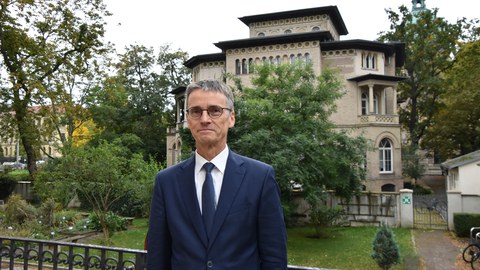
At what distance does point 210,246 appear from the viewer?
8.05 ft

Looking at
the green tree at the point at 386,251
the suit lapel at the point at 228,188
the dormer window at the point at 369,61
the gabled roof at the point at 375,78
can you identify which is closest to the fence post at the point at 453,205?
the green tree at the point at 386,251

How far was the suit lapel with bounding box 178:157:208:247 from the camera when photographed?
8.20 ft

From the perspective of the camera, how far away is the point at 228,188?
253 cm

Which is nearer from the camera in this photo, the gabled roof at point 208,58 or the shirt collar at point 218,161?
the shirt collar at point 218,161

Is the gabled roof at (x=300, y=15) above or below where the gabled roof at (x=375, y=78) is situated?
above

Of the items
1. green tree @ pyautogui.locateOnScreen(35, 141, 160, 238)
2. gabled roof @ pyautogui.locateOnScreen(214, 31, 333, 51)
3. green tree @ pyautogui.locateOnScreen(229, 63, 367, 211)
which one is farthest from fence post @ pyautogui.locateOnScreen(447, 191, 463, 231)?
gabled roof @ pyautogui.locateOnScreen(214, 31, 333, 51)

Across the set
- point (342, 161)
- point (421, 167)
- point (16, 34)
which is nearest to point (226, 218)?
point (342, 161)

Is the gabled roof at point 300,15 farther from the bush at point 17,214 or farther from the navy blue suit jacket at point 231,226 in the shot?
the navy blue suit jacket at point 231,226

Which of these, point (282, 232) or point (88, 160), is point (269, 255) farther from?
point (88, 160)

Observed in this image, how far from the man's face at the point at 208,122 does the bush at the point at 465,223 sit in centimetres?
1903

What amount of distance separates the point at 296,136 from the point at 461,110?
23544mm

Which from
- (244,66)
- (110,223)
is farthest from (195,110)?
(244,66)

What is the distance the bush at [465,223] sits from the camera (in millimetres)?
18047

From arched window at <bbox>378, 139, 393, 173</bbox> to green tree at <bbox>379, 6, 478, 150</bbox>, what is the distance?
903 cm
